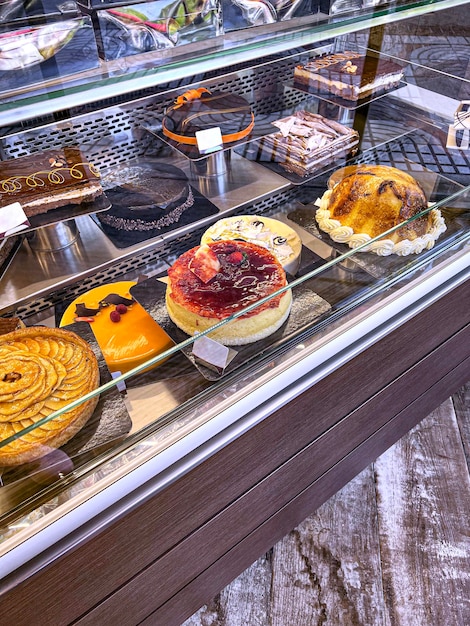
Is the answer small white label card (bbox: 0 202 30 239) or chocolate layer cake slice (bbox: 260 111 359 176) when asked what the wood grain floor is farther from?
small white label card (bbox: 0 202 30 239)

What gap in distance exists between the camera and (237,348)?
122 cm

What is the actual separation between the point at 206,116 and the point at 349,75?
566mm

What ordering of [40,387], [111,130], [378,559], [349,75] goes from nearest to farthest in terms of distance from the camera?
1. [40,387]
2. [111,130]
3. [349,75]
4. [378,559]

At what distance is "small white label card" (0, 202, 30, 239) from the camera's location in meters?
1.20

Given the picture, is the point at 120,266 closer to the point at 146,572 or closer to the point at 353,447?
the point at 146,572

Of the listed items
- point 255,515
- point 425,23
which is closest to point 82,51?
point 425,23

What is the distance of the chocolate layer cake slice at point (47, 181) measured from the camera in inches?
49.3

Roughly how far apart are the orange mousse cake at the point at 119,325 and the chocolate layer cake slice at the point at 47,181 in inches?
9.4

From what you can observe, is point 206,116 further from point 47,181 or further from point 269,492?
point 269,492

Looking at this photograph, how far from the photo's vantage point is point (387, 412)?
6.01 ft

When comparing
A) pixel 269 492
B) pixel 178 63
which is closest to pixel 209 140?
pixel 178 63

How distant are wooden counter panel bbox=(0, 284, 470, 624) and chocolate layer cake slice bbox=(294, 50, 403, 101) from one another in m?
0.75

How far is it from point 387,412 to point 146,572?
38.7 inches

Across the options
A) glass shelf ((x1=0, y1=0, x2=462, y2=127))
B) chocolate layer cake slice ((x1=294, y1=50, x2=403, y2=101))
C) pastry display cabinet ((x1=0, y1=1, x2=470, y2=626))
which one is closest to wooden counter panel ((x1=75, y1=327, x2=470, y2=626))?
pastry display cabinet ((x1=0, y1=1, x2=470, y2=626))
